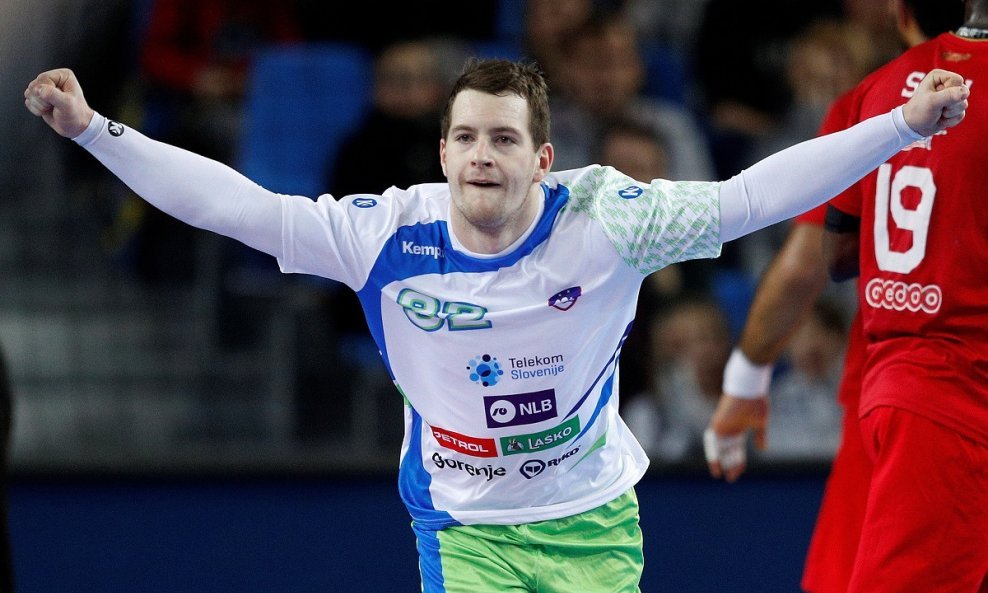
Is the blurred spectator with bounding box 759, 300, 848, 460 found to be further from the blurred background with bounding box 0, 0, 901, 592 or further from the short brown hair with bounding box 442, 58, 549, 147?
the short brown hair with bounding box 442, 58, 549, 147

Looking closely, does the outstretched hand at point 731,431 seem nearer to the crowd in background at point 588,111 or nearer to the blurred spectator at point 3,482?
the crowd in background at point 588,111

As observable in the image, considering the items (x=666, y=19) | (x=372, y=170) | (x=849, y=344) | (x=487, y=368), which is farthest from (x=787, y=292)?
(x=666, y=19)

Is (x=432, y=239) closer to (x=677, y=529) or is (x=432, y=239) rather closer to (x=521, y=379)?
(x=521, y=379)

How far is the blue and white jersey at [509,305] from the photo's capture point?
3258 mm

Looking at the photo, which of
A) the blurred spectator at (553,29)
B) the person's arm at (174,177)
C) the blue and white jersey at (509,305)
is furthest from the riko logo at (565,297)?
the blurred spectator at (553,29)

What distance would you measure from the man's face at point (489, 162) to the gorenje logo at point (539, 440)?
1.56 feet

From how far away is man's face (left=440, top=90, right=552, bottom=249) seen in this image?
3.18 m

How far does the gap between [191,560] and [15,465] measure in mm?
861

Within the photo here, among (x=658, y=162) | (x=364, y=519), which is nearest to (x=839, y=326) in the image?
(x=658, y=162)

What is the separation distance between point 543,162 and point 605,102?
11.8 ft

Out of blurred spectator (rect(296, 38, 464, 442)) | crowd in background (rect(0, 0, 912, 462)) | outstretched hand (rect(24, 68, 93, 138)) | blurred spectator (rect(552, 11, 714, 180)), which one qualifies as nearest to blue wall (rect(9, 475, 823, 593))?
crowd in background (rect(0, 0, 912, 462))

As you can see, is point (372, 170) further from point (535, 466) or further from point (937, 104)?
point (937, 104)

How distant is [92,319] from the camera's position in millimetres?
6500

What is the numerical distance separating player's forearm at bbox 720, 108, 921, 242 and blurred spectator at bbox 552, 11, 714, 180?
3647 millimetres
